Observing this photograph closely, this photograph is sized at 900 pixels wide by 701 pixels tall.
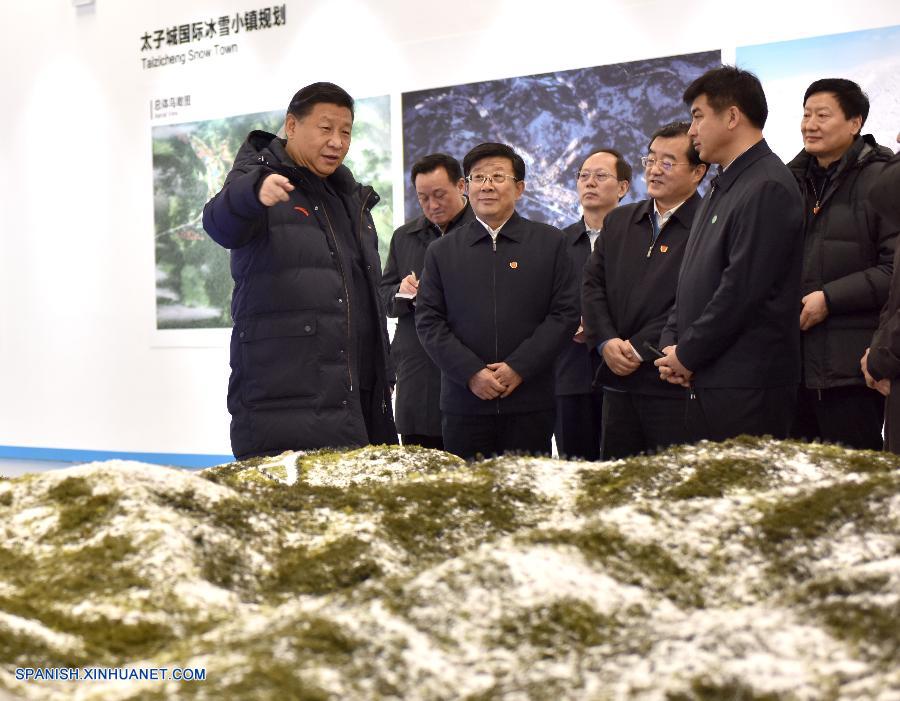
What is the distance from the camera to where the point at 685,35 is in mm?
6305

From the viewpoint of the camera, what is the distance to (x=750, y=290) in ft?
10.4

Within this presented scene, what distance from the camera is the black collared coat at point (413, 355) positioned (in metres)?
4.58

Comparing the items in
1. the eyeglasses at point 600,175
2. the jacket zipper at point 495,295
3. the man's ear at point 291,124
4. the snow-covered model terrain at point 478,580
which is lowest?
the snow-covered model terrain at point 478,580

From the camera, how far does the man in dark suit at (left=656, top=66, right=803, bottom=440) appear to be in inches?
125

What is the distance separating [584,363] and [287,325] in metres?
1.76

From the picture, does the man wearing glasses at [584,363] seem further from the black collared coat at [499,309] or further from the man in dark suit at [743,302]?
the man in dark suit at [743,302]

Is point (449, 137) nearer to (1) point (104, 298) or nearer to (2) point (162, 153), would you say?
(2) point (162, 153)

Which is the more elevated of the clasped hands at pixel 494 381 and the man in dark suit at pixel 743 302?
the man in dark suit at pixel 743 302

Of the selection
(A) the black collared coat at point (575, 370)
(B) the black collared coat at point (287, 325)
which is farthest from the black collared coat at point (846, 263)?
(B) the black collared coat at point (287, 325)

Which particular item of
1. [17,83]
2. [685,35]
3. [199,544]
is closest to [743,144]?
[199,544]

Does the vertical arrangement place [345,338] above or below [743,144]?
below

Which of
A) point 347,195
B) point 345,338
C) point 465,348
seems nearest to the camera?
point 345,338

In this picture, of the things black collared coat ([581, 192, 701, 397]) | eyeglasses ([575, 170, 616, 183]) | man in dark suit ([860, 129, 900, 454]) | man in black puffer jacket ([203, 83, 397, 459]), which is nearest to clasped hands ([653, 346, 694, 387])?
black collared coat ([581, 192, 701, 397])

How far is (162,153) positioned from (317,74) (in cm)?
169
